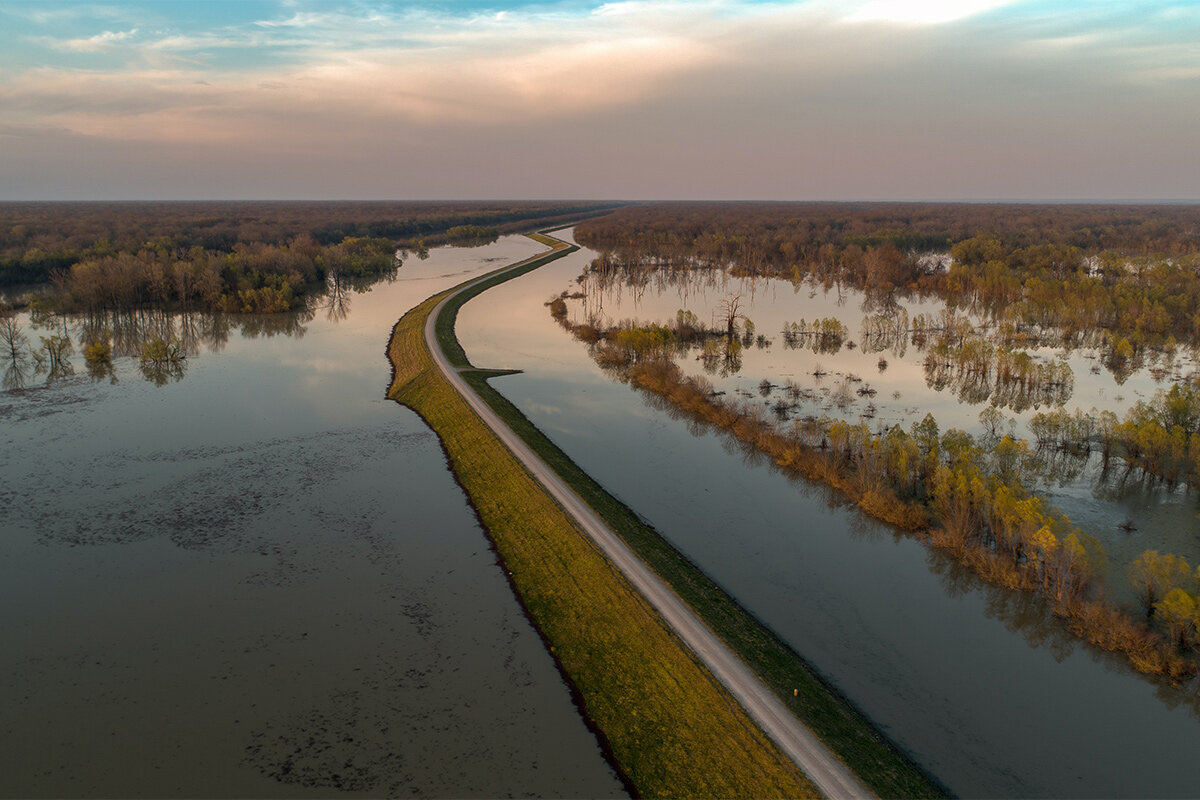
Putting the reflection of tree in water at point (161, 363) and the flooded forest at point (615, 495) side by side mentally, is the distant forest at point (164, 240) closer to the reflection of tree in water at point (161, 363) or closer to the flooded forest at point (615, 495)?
the reflection of tree in water at point (161, 363)

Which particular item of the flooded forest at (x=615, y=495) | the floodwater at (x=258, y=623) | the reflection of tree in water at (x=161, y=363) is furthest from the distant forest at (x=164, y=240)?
the floodwater at (x=258, y=623)

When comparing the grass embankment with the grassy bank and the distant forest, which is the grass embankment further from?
the distant forest

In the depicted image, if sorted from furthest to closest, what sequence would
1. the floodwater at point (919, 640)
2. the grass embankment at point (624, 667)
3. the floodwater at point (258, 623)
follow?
the floodwater at point (919, 640)
the floodwater at point (258, 623)
the grass embankment at point (624, 667)

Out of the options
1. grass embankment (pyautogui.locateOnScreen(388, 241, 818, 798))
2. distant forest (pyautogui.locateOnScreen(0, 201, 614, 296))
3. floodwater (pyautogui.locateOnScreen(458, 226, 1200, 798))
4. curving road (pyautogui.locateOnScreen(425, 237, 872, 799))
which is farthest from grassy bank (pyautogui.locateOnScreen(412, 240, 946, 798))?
distant forest (pyautogui.locateOnScreen(0, 201, 614, 296))

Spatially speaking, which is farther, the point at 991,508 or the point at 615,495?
the point at 615,495

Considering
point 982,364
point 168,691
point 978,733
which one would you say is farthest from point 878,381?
point 168,691

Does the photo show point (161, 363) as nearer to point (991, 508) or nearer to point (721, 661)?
point (721, 661)

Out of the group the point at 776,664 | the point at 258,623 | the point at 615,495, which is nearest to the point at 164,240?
the point at 615,495
